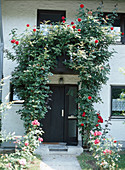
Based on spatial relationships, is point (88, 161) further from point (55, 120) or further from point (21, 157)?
point (55, 120)

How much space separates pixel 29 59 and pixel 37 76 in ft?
2.47

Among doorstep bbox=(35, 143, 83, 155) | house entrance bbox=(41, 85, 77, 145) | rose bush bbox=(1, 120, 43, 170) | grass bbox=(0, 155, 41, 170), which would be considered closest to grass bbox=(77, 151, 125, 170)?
doorstep bbox=(35, 143, 83, 155)

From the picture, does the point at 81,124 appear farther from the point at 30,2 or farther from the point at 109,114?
the point at 30,2

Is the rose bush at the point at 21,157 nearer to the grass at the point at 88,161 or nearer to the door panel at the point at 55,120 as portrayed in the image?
the grass at the point at 88,161

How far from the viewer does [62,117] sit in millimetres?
8555

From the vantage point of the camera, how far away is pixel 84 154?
22.9ft

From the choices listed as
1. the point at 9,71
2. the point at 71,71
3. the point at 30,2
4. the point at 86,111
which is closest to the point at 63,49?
the point at 71,71

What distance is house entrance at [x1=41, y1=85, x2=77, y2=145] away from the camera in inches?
322

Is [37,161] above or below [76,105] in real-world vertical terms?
below

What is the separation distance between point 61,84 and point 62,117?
4.28 ft

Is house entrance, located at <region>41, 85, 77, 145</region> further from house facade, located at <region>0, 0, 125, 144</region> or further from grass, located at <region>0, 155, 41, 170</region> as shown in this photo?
grass, located at <region>0, 155, 41, 170</region>

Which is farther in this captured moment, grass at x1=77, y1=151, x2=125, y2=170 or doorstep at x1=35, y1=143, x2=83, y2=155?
doorstep at x1=35, y1=143, x2=83, y2=155

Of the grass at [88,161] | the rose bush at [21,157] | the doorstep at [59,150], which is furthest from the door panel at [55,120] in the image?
the rose bush at [21,157]

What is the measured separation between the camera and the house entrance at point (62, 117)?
26.8 ft
